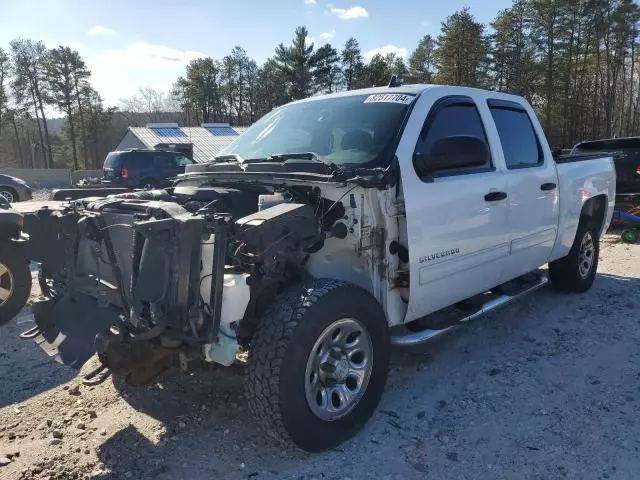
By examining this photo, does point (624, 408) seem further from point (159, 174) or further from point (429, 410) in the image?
point (159, 174)

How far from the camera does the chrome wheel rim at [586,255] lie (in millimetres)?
5961

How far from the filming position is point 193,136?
136 feet

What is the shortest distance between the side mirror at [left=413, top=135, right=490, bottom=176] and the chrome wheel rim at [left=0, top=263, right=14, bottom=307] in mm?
4093

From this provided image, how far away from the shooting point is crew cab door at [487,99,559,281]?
444 cm

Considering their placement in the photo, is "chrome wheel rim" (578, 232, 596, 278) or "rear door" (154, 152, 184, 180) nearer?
"chrome wheel rim" (578, 232, 596, 278)

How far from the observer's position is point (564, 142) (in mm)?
41531

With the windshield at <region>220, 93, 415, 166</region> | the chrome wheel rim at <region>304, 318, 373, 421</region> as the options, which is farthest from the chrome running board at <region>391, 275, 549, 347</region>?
the windshield at <region>220, 93, 415, 166</region>

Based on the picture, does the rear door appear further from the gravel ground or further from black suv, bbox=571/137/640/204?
the gravel ground

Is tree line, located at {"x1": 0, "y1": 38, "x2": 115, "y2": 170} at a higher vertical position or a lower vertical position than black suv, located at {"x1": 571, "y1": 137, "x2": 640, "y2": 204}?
higher

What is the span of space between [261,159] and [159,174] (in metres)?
16.2

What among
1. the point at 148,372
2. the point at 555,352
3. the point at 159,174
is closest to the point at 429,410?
the point at 555,352

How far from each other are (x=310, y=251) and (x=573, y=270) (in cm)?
384

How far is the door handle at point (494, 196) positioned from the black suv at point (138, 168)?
16.2 metres

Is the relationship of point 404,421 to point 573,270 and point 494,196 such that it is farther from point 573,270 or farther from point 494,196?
point 573,270
